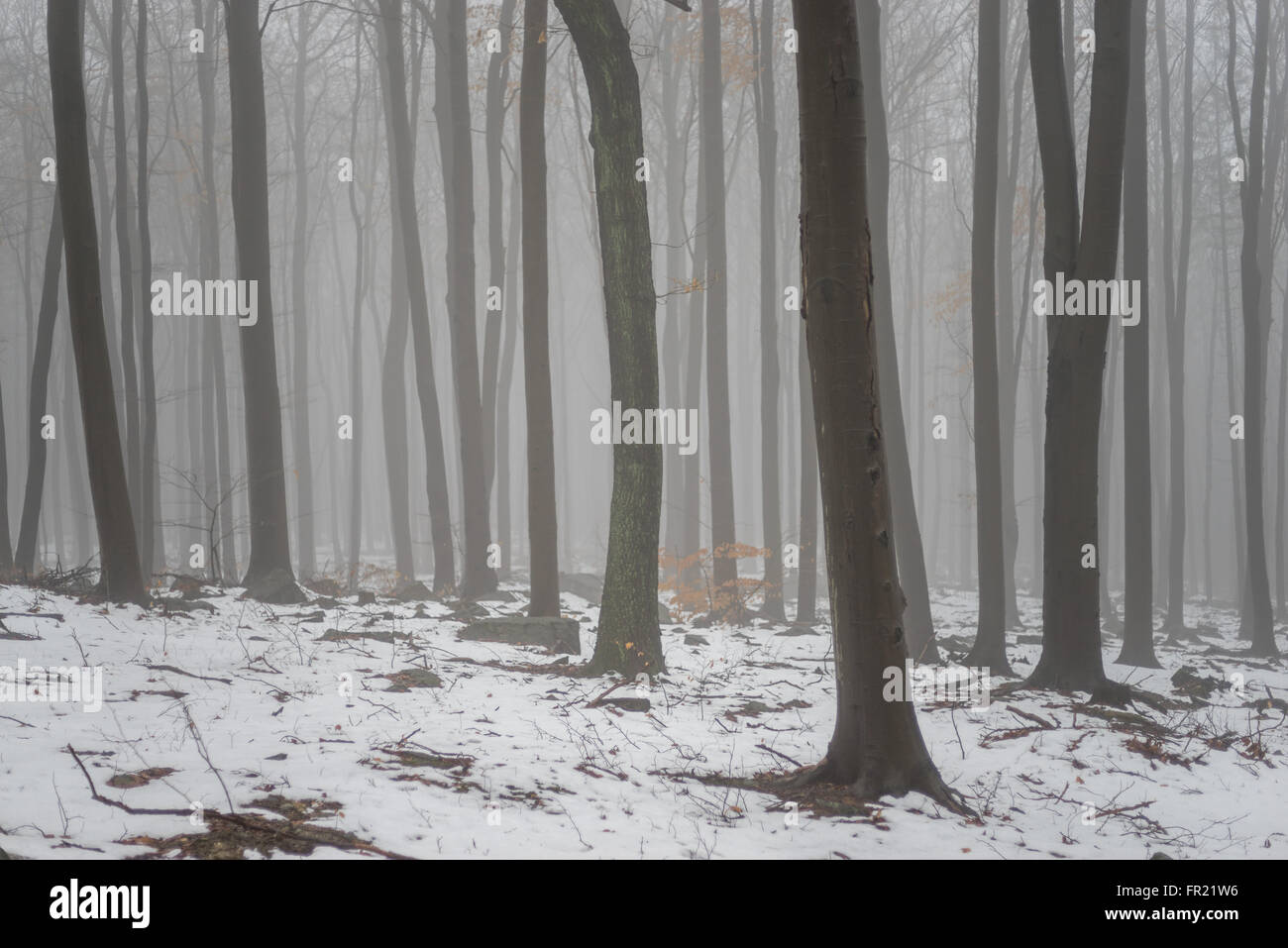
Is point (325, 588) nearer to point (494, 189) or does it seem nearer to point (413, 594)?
point (413, 594)

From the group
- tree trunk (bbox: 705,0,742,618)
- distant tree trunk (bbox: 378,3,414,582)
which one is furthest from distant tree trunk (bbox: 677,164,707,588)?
distant tree trunk (bbox: 378,3,414,582)

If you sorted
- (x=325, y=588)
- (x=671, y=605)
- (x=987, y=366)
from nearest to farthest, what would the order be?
1. (x=987, y=366)
2. (x=325, y=588)
3. (x=671, y=605)

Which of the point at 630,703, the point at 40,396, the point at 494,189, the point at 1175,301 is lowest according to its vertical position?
the point at 630,703

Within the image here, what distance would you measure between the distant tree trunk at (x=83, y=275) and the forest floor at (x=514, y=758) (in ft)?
4.05

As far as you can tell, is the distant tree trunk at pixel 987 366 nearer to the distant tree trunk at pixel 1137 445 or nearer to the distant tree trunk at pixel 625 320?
the distant tree trunk at pixel 1137 445

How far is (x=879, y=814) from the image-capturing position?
469cm

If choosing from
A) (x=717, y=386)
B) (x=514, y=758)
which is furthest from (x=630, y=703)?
(x=717, y=386)

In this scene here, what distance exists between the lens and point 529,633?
929 centimetres

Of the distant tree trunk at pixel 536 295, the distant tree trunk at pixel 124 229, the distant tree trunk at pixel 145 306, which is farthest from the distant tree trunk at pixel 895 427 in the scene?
the distant tree trunk at pixel 124 229

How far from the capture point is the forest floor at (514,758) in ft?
13.2

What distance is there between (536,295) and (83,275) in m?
4.22
